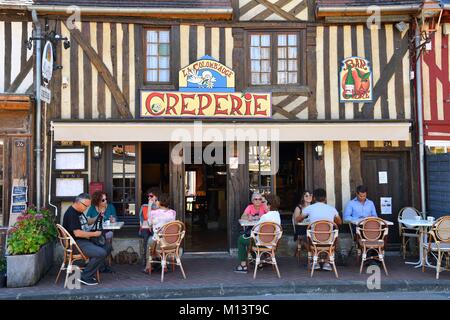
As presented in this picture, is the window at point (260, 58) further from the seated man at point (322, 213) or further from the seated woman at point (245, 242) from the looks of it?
the seated man at point (322, 213)

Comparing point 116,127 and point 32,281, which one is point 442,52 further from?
point 32,281

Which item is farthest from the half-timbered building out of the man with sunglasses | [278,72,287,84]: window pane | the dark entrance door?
the dark entrance door

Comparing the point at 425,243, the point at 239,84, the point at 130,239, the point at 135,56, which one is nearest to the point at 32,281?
the point at 130,239

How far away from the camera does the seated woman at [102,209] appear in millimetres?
6695

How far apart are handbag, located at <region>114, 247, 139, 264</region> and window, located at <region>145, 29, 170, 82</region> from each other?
10.7 ft

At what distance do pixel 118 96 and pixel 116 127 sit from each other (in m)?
0.82

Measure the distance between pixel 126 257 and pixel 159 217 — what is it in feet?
4.99

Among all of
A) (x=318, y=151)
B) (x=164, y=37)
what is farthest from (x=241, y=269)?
(x=164, y=37)

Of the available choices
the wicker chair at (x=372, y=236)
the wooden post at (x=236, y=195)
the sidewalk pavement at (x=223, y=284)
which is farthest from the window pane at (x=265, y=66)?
the sidewalk pavement at (x=223, y=284)

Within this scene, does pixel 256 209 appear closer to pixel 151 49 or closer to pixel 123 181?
pixel 123 181

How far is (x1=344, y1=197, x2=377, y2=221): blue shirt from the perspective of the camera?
7.31m

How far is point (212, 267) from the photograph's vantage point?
277 inches

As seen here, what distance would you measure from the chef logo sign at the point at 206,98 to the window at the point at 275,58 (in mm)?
477

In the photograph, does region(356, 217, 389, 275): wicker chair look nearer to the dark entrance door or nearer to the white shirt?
the white shirt
